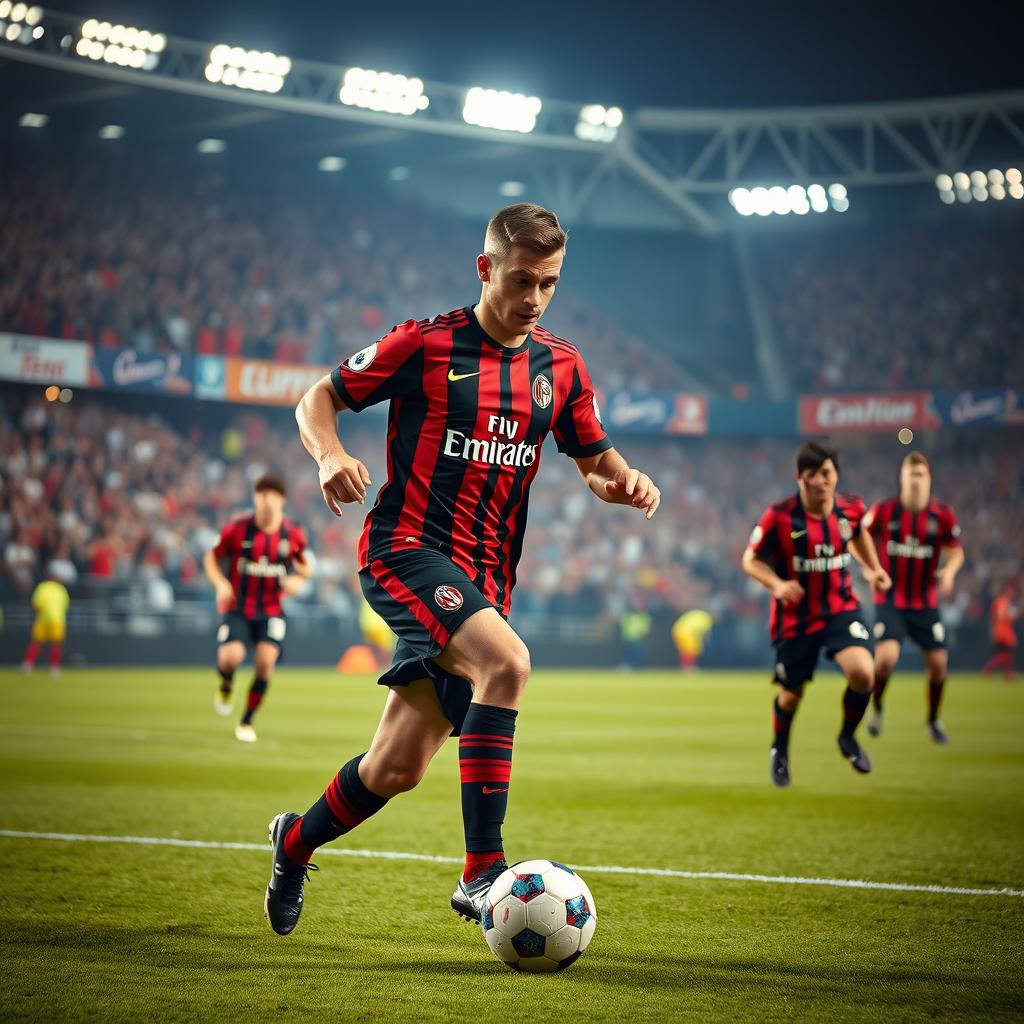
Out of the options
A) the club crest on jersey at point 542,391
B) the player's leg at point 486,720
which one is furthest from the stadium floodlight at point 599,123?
the player's leg at point 486,720

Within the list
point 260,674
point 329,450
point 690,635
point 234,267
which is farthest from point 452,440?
point 234,267

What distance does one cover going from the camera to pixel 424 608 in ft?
13.5

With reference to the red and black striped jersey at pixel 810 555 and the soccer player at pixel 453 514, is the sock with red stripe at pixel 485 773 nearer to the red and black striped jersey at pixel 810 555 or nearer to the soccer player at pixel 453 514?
the soccer player at pixel 453 514

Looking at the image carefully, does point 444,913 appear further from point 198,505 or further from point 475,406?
point 198,505

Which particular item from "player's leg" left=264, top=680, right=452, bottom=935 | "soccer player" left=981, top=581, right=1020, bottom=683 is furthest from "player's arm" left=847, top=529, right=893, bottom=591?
"soccer player" left=981, top=581, right=1020, bottom=683

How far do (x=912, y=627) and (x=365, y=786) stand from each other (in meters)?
9.00

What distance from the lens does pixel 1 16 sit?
2669 cm

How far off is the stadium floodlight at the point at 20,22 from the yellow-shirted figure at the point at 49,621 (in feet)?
37.7

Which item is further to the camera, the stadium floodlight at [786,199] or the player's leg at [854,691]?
the stadium floodlight at [786,199]

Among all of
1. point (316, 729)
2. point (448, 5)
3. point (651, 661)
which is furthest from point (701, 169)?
point (316, 729)

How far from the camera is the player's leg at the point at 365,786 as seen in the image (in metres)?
4.29

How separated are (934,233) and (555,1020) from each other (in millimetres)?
39639

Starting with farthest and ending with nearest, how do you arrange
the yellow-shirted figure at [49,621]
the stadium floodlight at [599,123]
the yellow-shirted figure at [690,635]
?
the stadium floodlight at [599,123] < the yellow-shirted figure at [690,635] < the yellow-shirted figure at [49,621]

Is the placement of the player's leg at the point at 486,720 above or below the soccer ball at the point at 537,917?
above
